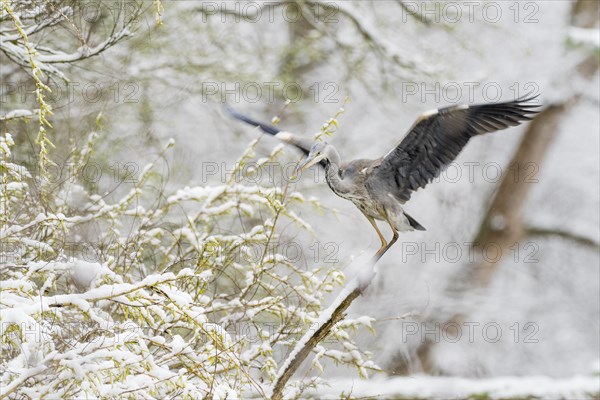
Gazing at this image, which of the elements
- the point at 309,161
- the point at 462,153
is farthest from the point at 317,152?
the point at 462,153

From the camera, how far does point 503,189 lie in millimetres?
12445

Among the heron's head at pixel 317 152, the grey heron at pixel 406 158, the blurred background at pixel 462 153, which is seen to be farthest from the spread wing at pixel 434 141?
the blurred background at pixel 462 153

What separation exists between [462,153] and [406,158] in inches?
263

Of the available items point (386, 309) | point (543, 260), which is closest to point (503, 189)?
point (543, 260)

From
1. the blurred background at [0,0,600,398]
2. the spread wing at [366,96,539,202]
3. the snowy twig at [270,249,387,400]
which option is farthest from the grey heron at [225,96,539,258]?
the blurred background at [0,0,600,398]

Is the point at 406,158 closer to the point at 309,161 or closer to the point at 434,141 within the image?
the point at 434,141

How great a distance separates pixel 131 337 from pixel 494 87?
9112mm

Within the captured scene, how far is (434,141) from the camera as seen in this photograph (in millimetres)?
5344

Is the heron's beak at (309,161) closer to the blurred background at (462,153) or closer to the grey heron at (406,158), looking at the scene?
the grey heron at (406,158)

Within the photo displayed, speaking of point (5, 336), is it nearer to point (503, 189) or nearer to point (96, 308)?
point (96, 308)

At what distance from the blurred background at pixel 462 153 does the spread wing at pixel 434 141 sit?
4.36 meters

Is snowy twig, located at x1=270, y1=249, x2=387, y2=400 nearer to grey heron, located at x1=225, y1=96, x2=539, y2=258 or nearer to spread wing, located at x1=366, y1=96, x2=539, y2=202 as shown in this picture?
grey heron, located at x1=225, y1=96, x2=539, y2=258

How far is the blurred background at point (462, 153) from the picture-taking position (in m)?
10.5

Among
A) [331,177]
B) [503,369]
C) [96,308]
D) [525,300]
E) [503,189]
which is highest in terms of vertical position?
[331,177]
